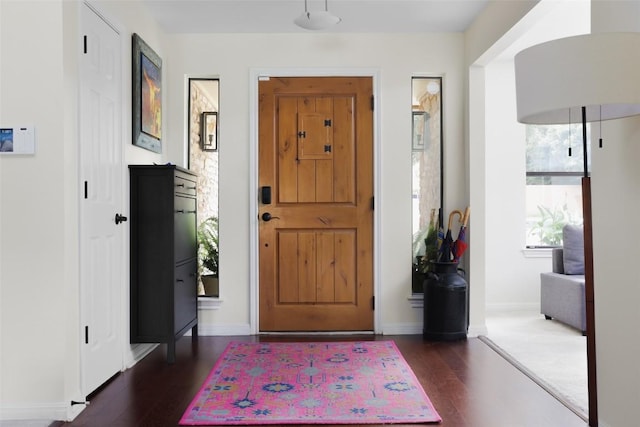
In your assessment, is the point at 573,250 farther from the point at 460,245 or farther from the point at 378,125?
the point at 378,125

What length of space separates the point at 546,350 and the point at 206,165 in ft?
9.91

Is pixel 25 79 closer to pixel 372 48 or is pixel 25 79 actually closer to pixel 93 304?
pixel 93 304

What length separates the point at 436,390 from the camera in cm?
299

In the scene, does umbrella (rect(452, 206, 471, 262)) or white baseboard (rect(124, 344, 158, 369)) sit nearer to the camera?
white baseboard (rect(124, 344, 158, 369))

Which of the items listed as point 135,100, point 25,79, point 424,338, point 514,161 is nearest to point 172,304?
point 135,100

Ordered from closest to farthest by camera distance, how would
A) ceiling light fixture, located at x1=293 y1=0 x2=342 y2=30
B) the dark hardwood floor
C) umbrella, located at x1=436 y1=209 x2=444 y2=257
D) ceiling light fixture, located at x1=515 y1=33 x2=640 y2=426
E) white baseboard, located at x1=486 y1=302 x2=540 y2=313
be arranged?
ceiling light fixture, located at x1=515 y1=33 x2=640 y2=426 → the dark hardwood floor → ceiling light fixture, located at x1=293 y1=0 x2=342 y2=30 → umbrella, located at x1=436 y1=209 x2=444 y2=257 → white baseboard, located at x1=486 y1=302 x2=540 y2=313

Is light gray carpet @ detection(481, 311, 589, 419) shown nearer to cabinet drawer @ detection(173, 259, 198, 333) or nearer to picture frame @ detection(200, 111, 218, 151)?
cabinet drawer @ detection(173, 259, 198, 333)

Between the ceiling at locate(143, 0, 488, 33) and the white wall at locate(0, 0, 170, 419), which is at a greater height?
the ceiling at locate(143, 0, 488, 33)

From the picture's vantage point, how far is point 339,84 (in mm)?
4484

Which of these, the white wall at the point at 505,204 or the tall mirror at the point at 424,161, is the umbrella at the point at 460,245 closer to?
the tall mirror at the point at 424,161


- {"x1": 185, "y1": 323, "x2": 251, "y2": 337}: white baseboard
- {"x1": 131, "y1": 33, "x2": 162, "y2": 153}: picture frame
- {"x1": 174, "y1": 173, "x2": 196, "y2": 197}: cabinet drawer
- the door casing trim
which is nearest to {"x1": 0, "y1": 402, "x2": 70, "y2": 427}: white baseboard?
{"x1": 174, "y1": 173, "x2": 196, "y2": 197}: cabinet drawer

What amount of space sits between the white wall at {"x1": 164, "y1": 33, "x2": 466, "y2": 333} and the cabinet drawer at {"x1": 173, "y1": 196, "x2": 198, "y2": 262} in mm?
405

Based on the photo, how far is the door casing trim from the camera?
4453mm

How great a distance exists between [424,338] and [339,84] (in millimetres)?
2170
